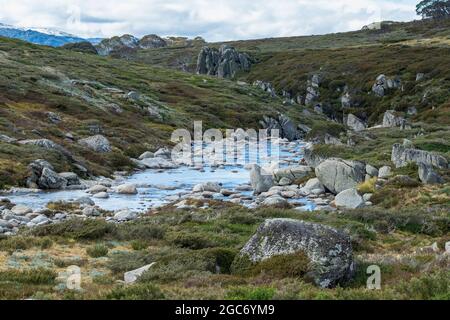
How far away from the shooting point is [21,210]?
25672 mm

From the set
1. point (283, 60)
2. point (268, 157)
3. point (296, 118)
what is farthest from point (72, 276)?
point (283, 60)

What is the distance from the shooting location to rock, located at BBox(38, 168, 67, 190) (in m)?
34.5

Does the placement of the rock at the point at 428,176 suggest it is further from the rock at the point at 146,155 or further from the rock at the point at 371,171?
the rock at the point at 146,155

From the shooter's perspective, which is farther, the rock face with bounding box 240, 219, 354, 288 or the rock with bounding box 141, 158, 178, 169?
the rock with bounding box 141, 158, 178, 169

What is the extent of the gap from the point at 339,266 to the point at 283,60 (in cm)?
13816

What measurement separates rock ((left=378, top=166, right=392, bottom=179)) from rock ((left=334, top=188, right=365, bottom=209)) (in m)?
4.98

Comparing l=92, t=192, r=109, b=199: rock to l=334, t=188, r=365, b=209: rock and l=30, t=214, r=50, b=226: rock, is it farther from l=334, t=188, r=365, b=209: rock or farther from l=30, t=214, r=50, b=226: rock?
l=334, t=188, r=365, b=209: rock

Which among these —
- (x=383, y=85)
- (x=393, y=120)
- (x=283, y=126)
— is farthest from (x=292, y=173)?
(x=383, y=85)

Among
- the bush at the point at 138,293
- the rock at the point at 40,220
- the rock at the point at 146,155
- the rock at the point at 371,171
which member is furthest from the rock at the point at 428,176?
the rock at the point at 146,155

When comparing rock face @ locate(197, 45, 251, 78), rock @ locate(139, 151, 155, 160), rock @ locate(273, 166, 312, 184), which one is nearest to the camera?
rock @ locate(273, 166, 312, 184)

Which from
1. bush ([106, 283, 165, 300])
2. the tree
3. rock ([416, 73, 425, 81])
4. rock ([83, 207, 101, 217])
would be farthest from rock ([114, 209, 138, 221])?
A: the tree

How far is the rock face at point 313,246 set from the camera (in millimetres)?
13031

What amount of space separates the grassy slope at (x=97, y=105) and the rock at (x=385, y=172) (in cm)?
2047

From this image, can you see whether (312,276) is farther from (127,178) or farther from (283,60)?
(283,60)
